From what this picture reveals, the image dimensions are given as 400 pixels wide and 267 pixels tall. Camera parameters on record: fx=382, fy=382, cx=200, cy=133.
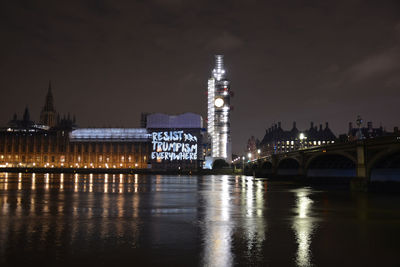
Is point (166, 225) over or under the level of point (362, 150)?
under

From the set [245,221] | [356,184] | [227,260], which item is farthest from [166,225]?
[356,184]

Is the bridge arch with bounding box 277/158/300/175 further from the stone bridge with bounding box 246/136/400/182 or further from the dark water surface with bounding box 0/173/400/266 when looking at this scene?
the dark water surface with bounding box 0/173/400/266

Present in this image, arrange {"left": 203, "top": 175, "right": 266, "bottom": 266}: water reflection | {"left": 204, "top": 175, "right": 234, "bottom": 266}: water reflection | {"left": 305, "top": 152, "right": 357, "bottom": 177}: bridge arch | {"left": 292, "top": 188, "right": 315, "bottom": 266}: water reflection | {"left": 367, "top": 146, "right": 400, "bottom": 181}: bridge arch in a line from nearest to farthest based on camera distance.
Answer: {"left": 204, "top": 175, "right": 234, "bottom": 266}: water reflection
{"left": 292, "top": 188, "right": 315, "bottom": 266}: water reflection
{"left": 203, "top": 175, "right": 266, "bottom": 266}: water reflection
{"left": 367, "top": 146, "right": 400, "bottom": 181}: bridge arch
{"left": 305, "top": 152, "right": 357, "bottom": 177}: bridge arch

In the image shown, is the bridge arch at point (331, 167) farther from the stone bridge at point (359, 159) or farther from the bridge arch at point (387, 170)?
the bridge arch at point (387, 170)

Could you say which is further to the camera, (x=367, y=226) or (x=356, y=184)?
(x=356, y=184)

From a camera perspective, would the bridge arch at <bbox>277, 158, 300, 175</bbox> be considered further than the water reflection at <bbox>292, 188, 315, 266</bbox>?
Yes

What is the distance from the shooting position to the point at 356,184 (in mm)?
49781

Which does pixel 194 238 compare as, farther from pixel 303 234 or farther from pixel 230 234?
pixel 303 234

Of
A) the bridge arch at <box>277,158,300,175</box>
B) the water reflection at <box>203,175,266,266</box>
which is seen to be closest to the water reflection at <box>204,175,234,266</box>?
the water reflection at <box>203,175,266,266</box>

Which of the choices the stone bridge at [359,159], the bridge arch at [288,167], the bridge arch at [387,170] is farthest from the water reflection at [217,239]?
the bridge arch at [288,167]

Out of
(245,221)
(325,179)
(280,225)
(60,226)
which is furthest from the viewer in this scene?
(325,179)

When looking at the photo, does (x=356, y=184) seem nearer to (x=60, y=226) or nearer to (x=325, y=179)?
(x=325, y=179)

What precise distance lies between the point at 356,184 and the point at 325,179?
34877 mm

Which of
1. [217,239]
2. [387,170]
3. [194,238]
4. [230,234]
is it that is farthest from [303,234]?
[387,170]
